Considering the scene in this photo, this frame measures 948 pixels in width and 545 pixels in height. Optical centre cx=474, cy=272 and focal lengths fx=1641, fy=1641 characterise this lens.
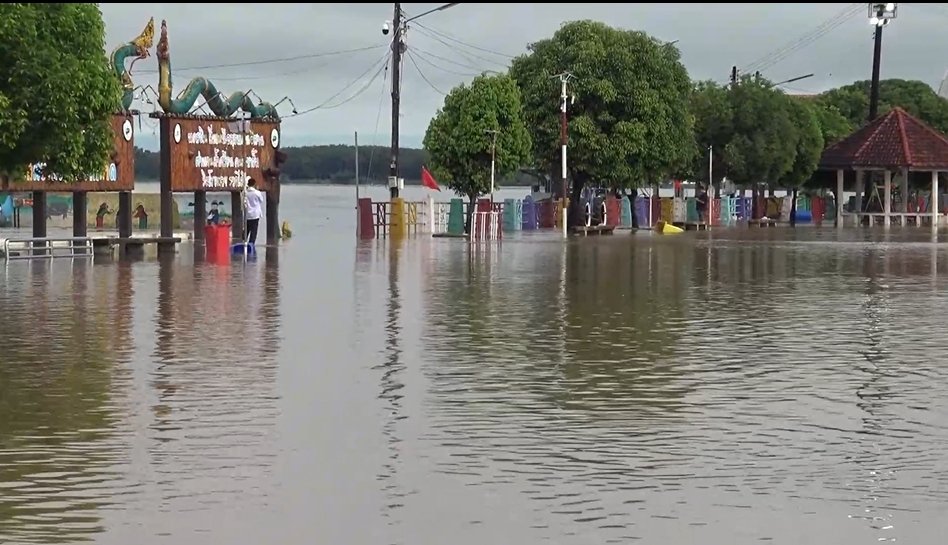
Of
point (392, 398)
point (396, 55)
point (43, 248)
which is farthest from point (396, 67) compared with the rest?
point (392, 398)

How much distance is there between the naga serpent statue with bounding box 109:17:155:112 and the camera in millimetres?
36562

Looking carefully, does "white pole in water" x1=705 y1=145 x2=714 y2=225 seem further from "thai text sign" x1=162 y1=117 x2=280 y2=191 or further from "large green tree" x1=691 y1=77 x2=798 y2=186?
"thai text sign" x1=162 y1=117 x2=280 y2=191

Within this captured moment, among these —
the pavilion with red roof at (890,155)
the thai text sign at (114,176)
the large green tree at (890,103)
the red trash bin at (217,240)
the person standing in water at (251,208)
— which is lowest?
the red trash bin at (217,240)

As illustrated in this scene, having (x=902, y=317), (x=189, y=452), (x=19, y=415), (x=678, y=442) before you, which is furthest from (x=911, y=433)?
(x=902, y=317)

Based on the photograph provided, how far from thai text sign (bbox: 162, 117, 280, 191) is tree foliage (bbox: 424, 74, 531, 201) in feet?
38.4

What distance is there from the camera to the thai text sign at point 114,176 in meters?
33.6

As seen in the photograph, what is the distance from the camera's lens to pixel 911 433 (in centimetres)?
1065

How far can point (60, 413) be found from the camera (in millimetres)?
11336

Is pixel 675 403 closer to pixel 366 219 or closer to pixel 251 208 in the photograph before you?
pixel 251 208

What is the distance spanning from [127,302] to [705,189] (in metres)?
60.2

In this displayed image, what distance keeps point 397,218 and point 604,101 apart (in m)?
14.2

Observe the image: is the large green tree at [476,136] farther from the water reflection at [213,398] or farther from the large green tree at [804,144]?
the water reflection at [213,398]

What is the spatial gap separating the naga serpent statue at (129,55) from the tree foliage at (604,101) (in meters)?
25.0

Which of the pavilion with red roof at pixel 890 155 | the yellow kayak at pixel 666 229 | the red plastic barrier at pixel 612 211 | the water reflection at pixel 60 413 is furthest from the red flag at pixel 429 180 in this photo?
the water reflection at pixel 60 413
